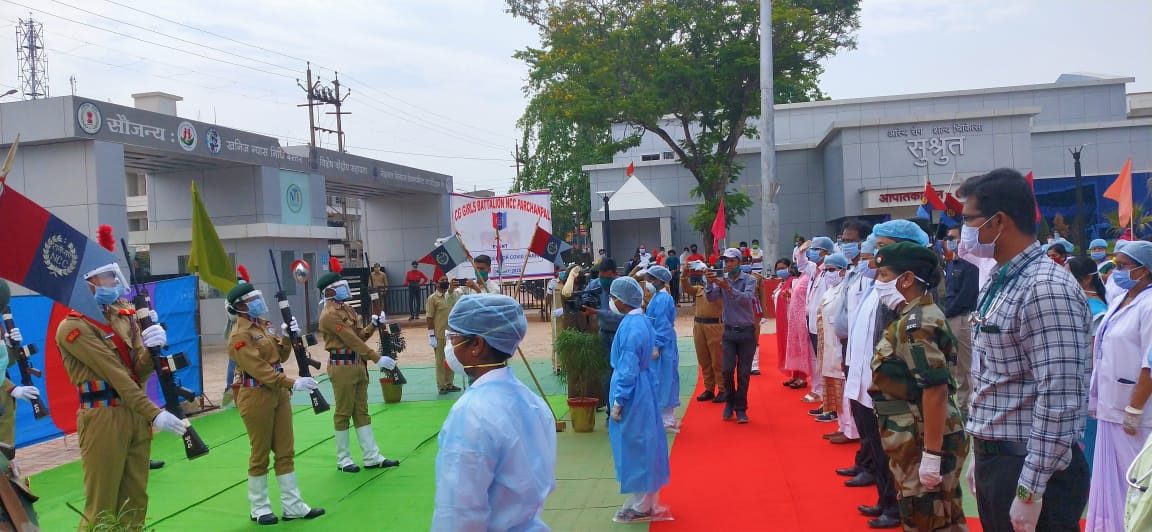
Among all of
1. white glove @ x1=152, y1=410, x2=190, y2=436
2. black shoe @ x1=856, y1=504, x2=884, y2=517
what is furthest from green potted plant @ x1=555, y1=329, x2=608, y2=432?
white glove @ x1=152, y1=410, x2=190, y2=436

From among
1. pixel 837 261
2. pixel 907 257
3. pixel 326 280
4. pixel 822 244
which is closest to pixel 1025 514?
pixel 907 257

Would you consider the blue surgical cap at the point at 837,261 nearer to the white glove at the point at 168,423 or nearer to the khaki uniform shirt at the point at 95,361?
the white glove at the point at 168,423

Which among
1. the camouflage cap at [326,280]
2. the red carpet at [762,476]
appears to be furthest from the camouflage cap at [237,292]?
the red carpet at [762,476]

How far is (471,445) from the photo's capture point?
8.16 ft

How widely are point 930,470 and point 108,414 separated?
15.2 ft

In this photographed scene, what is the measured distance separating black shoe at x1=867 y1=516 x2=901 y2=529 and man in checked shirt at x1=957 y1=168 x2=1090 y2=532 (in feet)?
7.46

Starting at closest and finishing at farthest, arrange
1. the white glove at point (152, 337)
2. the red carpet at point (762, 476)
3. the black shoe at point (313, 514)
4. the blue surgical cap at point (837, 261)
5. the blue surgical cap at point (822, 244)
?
the white glove at point (152, 337), the red carpet at point (762, 476), the black shoe at point (313, 514), the blue surgical cap at point (837, 261), the blue surgical cap at point (822, 244)

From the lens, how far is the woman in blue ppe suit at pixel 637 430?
5633mm

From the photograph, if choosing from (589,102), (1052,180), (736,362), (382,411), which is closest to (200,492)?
(382,411)

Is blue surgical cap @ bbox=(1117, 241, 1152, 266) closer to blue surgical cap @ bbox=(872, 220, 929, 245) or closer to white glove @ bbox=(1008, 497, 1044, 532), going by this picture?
blue surgical cap @ bbox=(872, 220, 929, 245)

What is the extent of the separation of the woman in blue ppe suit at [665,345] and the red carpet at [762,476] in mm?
332

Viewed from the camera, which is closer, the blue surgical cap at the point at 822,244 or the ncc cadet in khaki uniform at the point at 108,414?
the ncc cadet in khaki uniform at the point at 108,414

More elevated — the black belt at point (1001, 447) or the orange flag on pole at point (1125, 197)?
the orange flag on pole at point (1125, 197)

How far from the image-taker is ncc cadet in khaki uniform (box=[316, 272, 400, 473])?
7434 mm
